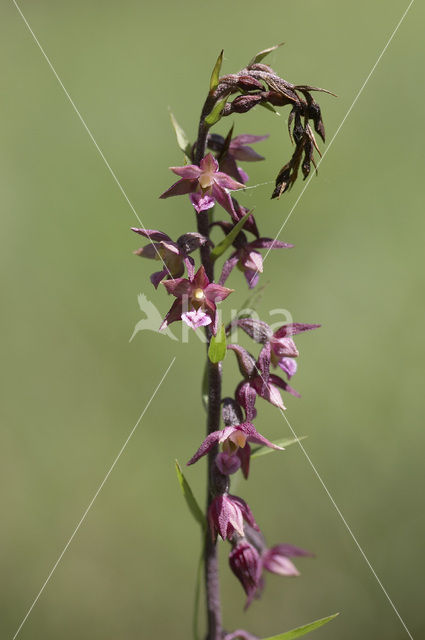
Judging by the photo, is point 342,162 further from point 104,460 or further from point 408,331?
point 104,460

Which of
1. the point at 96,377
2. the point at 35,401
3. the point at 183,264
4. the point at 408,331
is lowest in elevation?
the point at 35,401

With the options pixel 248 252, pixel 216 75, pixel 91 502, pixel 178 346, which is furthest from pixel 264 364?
pixel 178 346

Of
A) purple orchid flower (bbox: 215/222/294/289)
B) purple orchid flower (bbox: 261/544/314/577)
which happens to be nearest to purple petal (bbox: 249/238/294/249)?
purple orchid flower (bbox: 215/222/294/289)

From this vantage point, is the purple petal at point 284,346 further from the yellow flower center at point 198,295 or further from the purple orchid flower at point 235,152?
the purple orchid flower at point 235,152

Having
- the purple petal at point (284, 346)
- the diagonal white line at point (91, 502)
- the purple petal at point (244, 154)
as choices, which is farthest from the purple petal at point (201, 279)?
the diagonal white line at point (91, 502)

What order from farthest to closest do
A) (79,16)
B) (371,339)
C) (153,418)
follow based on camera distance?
1. (79,16)
2. (371,339)
3. (153,418)

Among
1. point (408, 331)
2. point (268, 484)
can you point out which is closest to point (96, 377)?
point (268, 484)

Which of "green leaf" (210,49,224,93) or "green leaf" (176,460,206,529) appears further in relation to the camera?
"green leaf" (176,460,206,529)

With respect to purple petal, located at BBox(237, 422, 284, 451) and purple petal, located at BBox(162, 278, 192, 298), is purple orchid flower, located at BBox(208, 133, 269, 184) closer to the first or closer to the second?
purple petal, located at BBox(162, 278, 192, 298)
